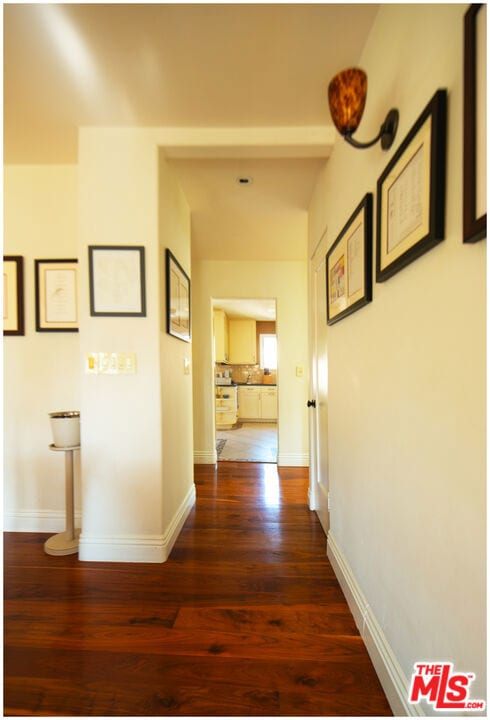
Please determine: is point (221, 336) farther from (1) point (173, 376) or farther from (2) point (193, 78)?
(2) point (193, 78)

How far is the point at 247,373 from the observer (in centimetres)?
698

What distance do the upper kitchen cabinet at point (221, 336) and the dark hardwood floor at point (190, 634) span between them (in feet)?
14.2

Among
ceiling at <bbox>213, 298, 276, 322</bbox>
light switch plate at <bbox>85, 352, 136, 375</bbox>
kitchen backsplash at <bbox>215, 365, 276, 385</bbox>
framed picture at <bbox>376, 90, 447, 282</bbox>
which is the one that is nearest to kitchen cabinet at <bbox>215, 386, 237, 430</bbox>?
kitchen backsplash at <bbox>215, 365, 276, 385</bbox>

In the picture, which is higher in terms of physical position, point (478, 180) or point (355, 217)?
point (355, 217)

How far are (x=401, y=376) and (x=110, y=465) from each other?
5.54ft

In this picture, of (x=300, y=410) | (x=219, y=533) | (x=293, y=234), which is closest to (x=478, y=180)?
(x=219, y=533)

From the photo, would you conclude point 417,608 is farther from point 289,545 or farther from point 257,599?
point 289,545

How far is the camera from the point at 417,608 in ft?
2.81

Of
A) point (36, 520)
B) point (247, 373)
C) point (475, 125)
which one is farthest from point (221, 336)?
point (475, 125)

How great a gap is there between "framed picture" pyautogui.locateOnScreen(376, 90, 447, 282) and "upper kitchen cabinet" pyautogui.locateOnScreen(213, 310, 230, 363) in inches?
191

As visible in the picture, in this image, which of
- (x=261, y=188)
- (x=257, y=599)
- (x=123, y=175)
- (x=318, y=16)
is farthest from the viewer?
(x=261, y=188)

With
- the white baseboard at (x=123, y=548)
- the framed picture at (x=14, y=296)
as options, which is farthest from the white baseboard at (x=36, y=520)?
the framed picture at (x=14, y=296)

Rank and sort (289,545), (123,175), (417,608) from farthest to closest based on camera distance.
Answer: (289,545), (123,175), (417,608)

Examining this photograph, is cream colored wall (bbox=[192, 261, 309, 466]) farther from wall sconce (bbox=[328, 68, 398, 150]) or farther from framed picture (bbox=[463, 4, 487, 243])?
framed picture (bbox=[463, 4, 487, 243])
